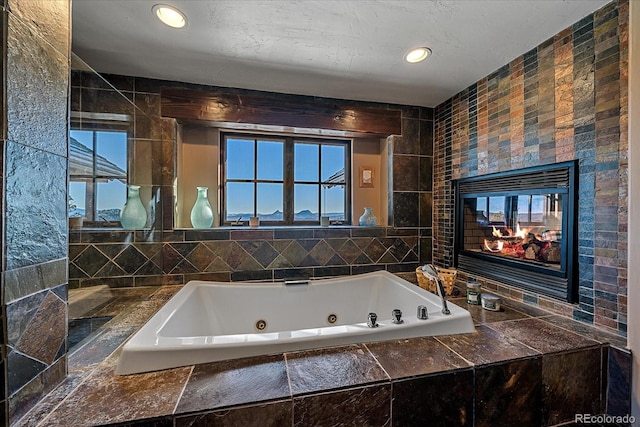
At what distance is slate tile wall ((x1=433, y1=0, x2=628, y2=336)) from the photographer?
115 centimetres

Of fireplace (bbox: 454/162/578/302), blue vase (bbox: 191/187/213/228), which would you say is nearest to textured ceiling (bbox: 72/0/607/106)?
fireplace (bbox: 454/162/578/302)

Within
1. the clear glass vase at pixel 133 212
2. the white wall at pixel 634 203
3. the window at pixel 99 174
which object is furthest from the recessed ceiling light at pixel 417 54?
the clear glass vase at pixel 133 212

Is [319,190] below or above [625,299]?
above

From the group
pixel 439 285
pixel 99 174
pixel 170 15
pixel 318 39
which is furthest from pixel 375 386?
pixel 99 174

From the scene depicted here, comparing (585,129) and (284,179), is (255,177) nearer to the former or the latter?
(284,179)

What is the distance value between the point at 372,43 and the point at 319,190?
130 cm

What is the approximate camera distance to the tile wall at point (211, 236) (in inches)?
68.2

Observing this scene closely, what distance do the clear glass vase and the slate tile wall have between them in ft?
8.23

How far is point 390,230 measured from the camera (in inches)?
91.4

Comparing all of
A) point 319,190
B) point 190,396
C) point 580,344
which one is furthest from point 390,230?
point 190,396

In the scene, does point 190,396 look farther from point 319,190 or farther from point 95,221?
point 319,190

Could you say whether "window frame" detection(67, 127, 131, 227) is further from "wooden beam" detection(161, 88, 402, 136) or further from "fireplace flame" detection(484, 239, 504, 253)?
"fireplace flame" detection(484, 239, 504, 253)

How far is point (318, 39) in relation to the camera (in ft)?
4.80

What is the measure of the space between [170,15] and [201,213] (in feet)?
4.17
